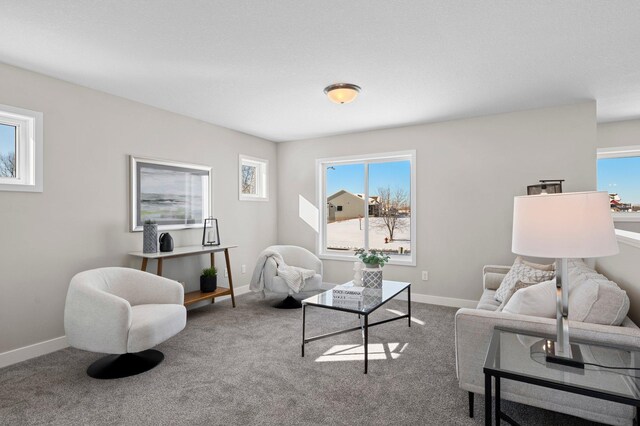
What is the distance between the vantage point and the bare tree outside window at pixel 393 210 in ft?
16.2

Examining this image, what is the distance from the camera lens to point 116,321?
243 cm

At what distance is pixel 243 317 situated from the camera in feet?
13.1

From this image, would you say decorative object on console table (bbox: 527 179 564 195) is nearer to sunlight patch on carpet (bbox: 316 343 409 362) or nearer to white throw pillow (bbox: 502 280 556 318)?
white throw pillow (bbox: 502 280 556 318)

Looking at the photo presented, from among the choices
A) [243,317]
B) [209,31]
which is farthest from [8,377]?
[209,31]

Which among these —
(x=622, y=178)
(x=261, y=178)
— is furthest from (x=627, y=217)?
(x=261, y=178)

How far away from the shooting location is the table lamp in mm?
1467

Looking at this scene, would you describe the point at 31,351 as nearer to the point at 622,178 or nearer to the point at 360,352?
the point at 360,352

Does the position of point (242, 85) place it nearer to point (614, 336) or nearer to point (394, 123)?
point (394, 123)

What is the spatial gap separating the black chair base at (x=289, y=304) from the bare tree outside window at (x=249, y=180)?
6.05ft

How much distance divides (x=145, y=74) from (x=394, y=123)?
3.00 m

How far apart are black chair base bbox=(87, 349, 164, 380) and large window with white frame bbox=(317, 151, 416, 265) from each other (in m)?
3.06

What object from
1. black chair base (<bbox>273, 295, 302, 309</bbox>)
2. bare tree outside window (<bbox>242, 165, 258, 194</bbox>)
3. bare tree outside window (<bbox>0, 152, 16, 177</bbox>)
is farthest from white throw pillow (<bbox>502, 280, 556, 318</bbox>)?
bare tree outside window (<bbox>242, 165, 258, 194</bbox>)

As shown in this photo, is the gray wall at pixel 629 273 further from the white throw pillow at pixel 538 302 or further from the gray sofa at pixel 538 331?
the white throw pillow at pixel 538 302

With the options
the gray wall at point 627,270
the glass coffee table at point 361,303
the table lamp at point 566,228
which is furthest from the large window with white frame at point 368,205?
the table lamp at point 566,228
